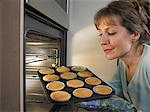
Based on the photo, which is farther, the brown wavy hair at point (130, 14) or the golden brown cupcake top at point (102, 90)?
the brown wavy hair at point (130, 14)

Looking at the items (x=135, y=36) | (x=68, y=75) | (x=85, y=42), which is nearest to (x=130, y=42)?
(x=135, y=36)

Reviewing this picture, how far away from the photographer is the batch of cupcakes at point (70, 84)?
52cm

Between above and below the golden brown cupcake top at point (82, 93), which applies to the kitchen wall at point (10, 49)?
above

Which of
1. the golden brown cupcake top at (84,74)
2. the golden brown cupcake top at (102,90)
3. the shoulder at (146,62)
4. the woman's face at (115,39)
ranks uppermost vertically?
the woman's face at (115,39)

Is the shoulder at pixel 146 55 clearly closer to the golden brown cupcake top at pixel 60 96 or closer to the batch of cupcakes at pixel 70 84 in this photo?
the batch of cupcakes at pixel 70 84

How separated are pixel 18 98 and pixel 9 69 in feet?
0.23

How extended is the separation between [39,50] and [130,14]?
407mm

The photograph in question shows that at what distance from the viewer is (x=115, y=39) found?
0.67m

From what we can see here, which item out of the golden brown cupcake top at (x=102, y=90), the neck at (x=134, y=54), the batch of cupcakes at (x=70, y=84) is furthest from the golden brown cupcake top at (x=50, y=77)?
the neck at (x=134, y=54)

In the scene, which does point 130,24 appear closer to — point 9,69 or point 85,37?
point 85,37

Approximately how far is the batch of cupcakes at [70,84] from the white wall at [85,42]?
0.23 m

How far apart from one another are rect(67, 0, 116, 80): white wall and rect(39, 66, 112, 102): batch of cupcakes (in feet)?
0.75

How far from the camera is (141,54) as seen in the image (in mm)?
747

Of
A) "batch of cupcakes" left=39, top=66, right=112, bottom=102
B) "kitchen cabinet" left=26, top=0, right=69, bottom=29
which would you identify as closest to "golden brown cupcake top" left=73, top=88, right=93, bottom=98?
"batch of cupcakes" left=39, top=66, right=112, bottom=102
